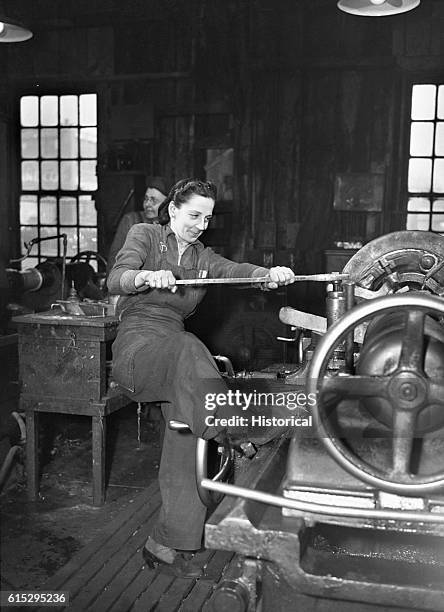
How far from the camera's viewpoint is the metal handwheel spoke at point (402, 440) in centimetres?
148

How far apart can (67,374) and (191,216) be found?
1.11m

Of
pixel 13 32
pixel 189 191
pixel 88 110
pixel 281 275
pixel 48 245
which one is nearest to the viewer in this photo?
pixel 281 275

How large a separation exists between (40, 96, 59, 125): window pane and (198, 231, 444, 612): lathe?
5985 millimetres

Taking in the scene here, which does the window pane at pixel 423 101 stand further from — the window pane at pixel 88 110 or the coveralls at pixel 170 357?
the coveralls at pixel 170 357

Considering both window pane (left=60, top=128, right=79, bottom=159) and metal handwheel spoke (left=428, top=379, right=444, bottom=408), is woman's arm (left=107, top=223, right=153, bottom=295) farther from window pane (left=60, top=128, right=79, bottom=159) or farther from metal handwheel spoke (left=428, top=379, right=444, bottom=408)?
window pane (left=60, top=128, right=79, bottom=159)

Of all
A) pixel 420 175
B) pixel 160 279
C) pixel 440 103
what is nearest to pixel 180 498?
pixel 160 279

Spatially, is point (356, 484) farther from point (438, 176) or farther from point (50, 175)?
point (50, 175)

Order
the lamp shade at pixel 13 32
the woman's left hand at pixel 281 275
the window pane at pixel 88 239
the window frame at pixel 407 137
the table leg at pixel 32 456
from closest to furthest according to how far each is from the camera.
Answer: the woman's left hand at pixel 281 275, the table leg at pixel 32 456, the lamp shade at pixel 13 32, the window frame at pixel 407 137, the window pane at pixel 88 239

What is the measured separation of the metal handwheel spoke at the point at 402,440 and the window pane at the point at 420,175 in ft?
17.0

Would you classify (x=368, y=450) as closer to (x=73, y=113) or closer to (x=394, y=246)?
(x=394, y=246)

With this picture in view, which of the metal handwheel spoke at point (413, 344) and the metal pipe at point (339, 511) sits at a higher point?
the metal handwheel spoke at point (413, 344)

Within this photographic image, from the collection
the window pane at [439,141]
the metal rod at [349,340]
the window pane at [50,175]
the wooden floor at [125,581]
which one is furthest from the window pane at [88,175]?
the metal rod at [349,340]

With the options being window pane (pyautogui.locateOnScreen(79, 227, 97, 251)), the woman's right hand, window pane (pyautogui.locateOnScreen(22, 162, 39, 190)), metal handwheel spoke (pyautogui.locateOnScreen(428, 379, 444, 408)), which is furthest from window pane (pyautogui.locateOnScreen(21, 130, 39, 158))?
metal handwheel spoke (pyautogui.locateOnScreen(428, 379, 444, 408))

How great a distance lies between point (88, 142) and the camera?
6992 mm
